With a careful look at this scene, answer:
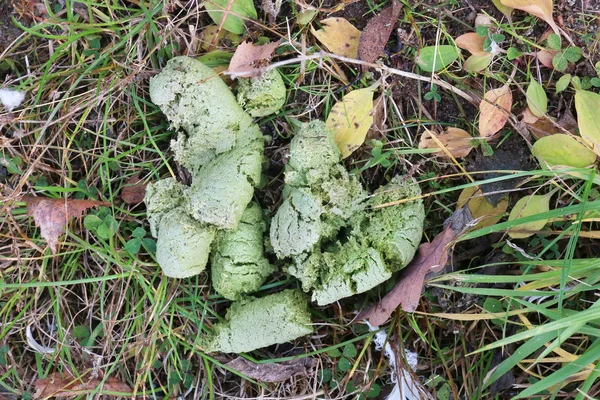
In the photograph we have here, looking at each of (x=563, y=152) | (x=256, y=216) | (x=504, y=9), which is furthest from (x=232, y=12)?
(x=563, y=152)

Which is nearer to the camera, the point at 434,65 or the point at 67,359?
the point at 434,65

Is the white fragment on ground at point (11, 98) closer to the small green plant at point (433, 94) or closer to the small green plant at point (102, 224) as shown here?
the small green plant at point (102, 224)

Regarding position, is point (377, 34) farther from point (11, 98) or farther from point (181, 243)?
point (11, 98)

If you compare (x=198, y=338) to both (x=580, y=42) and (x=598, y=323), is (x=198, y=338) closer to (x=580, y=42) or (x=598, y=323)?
(x=598, y=323)

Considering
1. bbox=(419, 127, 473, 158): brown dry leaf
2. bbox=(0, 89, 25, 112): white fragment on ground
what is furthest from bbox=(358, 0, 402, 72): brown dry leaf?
bbox=(0, 89, 25, 112): white fragment on ground

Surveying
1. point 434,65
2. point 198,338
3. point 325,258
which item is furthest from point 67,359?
point 434,65
